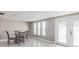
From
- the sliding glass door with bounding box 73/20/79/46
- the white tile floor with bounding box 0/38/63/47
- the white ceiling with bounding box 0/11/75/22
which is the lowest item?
the white tile floor with bounding box 0/38/63/47

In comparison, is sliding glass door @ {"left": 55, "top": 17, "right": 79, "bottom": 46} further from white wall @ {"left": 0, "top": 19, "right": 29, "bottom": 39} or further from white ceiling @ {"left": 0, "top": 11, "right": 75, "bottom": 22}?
white wall @ {"left": 0, "top": 19, "right": 29, "bottom": 39}

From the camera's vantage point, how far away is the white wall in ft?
7.56

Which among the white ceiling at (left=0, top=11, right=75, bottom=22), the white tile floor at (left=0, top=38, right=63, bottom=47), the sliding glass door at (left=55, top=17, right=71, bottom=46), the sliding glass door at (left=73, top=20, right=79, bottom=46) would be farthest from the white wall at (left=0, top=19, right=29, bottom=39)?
the sliding glass door at (left=73, top=20, right=79, bottom=46)

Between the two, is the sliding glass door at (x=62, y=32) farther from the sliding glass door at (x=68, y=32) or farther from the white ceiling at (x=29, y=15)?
the white ceiling at (x=29, y=15)

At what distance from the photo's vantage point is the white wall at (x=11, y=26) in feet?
7.56

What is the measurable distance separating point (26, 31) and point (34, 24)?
291mm

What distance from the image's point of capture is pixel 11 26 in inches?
93.8

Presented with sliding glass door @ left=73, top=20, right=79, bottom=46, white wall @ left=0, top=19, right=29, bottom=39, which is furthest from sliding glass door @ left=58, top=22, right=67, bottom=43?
white wall @ left=0, top=19, right=29, bottom=39

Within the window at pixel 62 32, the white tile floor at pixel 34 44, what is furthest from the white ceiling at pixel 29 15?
the white tile floor at pixel 34 44

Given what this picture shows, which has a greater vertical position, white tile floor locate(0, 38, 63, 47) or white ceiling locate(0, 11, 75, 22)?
white ceiling locate(0, 11, 75, 22)

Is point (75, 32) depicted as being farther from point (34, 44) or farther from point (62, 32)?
point (34, 44)
